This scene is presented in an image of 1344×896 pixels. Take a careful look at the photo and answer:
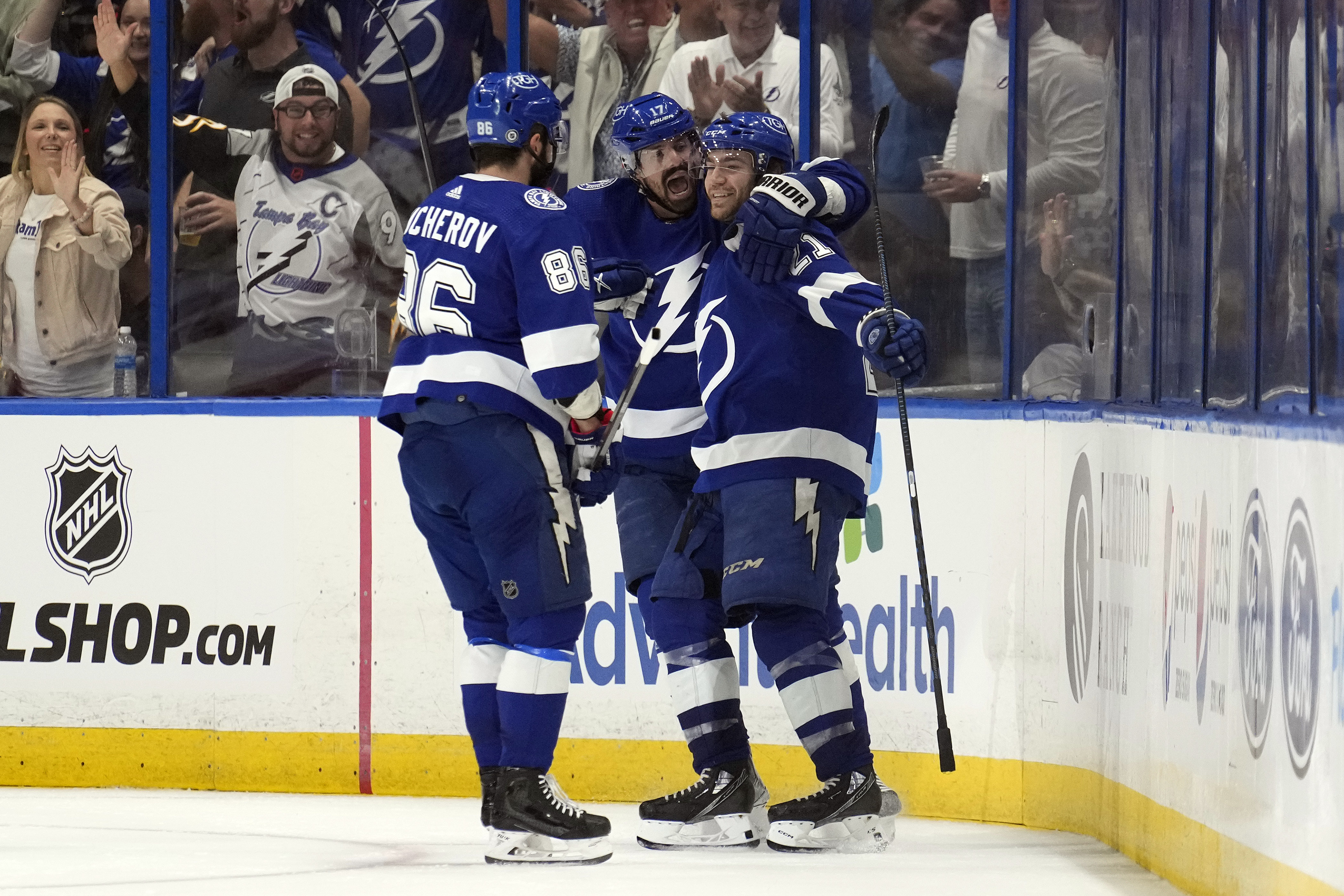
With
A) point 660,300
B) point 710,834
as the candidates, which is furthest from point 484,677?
point 660,300

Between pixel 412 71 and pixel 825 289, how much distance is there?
219 cm

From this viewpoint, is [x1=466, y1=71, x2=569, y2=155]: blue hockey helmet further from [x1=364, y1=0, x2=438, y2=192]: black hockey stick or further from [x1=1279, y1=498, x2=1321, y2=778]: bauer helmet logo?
[x1=1279, y1=498, x2=1321, y2=778]: bauer helmet logo

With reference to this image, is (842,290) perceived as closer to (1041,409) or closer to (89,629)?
(1041,409)

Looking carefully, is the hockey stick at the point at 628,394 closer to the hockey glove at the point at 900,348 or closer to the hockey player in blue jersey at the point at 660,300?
the hockey player in blue jersey at the point at 660,300

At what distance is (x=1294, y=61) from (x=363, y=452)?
2.79 meters

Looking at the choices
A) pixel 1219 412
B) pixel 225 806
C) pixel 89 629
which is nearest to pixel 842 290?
pixel 1219 412

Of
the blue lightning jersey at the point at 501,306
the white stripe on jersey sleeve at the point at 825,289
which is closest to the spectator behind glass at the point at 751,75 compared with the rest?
the white stripe on jersey sleeve at the point at 825,289

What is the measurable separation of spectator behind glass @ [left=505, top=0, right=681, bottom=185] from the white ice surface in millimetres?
1894

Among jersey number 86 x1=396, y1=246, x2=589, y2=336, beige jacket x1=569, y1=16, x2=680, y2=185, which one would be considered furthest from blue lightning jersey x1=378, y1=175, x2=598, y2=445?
beige jacket x1=569, y1=16, x2=680, y2=185

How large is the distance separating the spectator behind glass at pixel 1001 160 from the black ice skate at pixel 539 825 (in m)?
1.73

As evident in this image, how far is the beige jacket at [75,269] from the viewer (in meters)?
5.47

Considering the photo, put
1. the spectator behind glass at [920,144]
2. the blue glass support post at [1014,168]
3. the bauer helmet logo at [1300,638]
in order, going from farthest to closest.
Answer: the spectator behind glass at [920,144], the blue glass support post at [1014,168], the bauer helmet logo at [1300,638]

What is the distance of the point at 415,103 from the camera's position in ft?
18.0

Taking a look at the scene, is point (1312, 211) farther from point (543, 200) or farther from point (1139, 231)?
point (543, 200)
